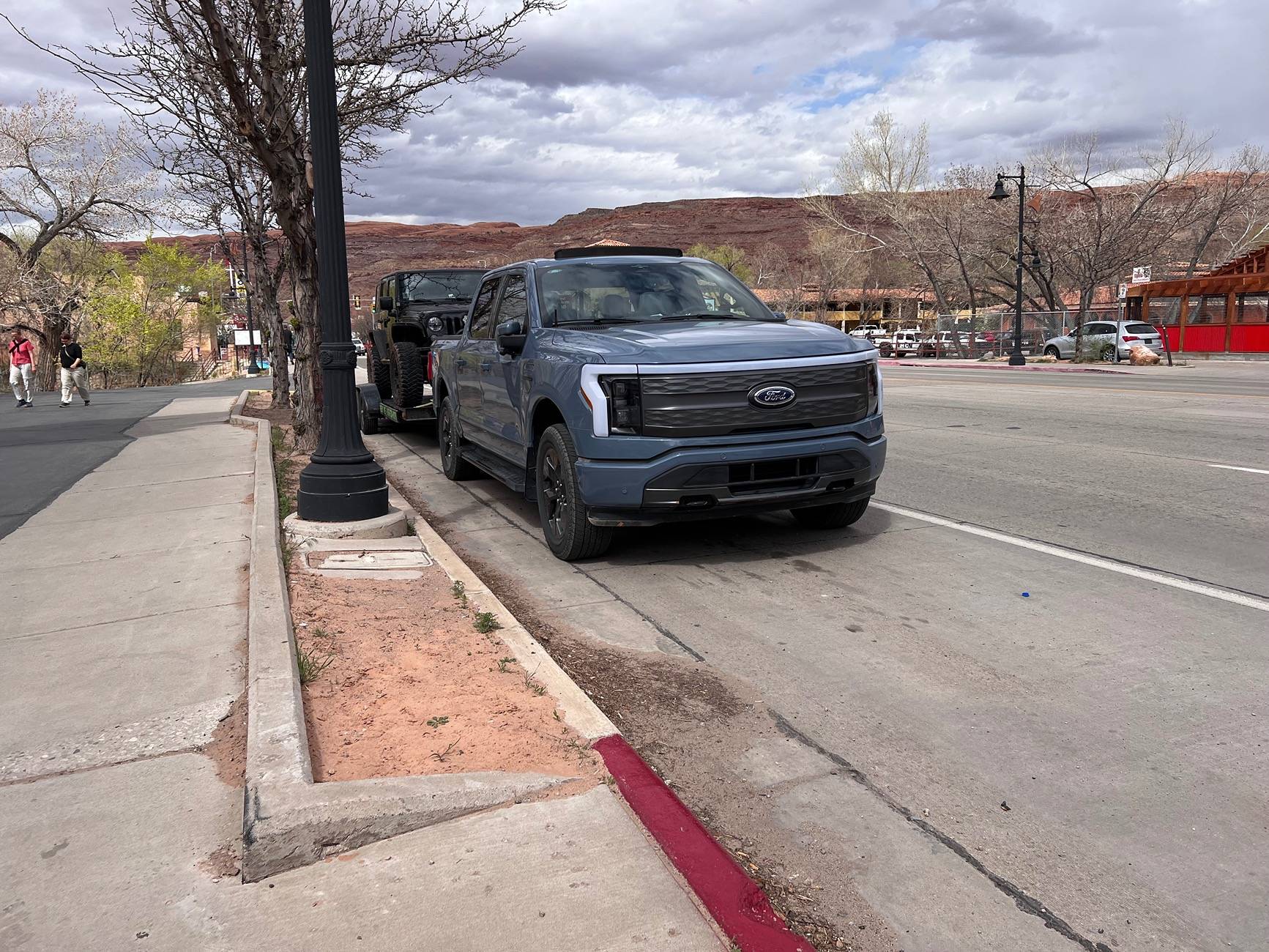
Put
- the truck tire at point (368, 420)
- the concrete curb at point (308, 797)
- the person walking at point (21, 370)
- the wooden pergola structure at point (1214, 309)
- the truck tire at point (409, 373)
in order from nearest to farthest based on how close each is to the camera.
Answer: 1. the concrete curb at point (308, 797)
2. the truck tire at point (409, 373)
3. the truck tire at point (368, 420)
4. the person walking at point (21, 370)
5. the wooden pergola structure at point (1214, 309)

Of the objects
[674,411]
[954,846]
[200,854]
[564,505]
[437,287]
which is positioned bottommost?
[954,846]

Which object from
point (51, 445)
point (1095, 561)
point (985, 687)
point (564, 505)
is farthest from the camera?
point (51, 445)

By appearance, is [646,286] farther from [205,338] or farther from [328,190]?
[205,338]

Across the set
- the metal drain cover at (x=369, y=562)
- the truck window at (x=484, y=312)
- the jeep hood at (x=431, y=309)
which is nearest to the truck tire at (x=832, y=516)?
the metal drain cover at (x=369, y=562)

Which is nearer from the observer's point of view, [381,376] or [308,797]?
[308,797]

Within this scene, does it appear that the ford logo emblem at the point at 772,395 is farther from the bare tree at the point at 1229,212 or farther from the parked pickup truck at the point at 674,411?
the bare tree at the point at 1229,212

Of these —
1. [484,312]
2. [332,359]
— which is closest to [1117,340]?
[484,312]

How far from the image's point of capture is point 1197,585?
5.46m

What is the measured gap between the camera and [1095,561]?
237 inches

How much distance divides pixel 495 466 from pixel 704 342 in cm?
266

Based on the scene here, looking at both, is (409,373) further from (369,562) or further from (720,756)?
(720,756)

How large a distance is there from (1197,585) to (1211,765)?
236cm

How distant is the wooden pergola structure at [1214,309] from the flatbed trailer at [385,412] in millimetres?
26995

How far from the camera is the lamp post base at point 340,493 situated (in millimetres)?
6777
